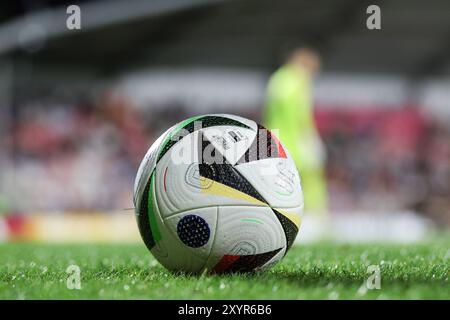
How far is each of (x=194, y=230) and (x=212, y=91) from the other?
20769 mm

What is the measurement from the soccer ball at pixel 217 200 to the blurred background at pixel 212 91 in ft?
42.7

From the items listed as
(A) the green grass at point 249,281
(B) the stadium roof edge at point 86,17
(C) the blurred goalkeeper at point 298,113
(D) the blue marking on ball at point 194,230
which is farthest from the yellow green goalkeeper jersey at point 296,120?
(B) the stadium roof edge at point 86,17

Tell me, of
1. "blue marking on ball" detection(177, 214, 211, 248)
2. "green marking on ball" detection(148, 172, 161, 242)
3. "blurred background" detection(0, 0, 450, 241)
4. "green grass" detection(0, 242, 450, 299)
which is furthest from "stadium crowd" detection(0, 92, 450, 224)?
"blue marking on ball" detection(177, 214, 211, 248)

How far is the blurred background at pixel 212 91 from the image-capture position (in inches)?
762

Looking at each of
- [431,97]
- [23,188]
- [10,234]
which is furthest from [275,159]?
[431,97]

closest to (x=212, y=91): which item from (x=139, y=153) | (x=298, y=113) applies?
(x=139, y=153)

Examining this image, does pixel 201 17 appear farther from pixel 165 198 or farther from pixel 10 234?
pixel 165 198

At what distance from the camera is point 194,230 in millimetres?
4277

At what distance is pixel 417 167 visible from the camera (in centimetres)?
2442

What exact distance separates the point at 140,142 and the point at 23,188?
433 cm

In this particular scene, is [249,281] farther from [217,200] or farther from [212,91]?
[212,91]

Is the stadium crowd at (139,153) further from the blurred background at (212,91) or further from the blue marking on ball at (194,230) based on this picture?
the blue marking on ball at (194,230)
